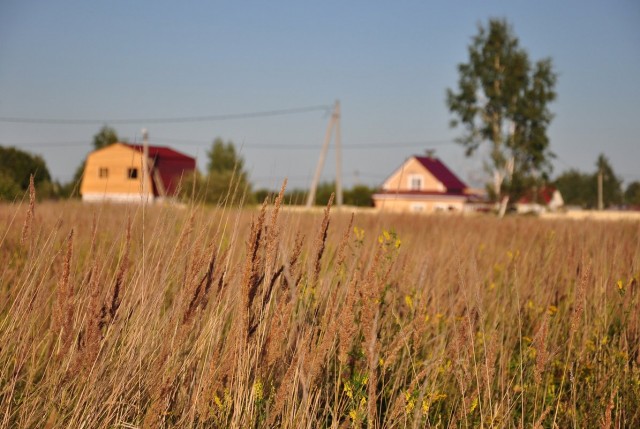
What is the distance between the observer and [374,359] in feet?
6.11

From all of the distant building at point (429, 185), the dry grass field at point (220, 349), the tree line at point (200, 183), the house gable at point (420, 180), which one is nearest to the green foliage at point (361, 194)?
the tree line at point (200, 183)

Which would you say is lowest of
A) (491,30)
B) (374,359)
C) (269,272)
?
(374,359)

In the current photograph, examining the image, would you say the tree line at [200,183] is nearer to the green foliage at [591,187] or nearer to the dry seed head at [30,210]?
the dry seed head at [30,210]

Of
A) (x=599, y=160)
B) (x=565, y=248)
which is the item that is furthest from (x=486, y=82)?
(x=599, y=160)

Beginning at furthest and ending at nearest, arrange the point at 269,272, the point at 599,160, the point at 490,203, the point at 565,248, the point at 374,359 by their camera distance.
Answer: the point at 599,160 < the point at 490,203 < the point at 565,248 < the point at 269,272 < the point at 374,359

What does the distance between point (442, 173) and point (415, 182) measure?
210cm

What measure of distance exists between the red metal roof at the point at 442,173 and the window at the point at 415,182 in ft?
3.13

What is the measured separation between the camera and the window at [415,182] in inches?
1857

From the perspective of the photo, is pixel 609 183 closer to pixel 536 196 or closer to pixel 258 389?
pixel 536 196

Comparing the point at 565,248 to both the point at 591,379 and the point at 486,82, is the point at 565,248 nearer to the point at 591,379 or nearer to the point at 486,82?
the point at 591,379

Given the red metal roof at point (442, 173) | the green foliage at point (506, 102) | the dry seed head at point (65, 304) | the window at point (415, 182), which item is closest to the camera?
the dry seed head at point (65, 304)

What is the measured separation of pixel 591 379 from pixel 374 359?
1.94m

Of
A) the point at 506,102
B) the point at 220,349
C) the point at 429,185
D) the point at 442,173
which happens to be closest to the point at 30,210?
the point at 220,349

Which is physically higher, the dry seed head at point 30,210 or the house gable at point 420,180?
the house gable at point 420,180
